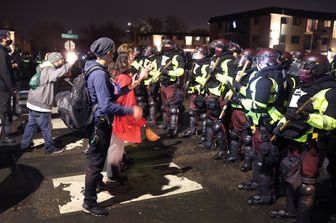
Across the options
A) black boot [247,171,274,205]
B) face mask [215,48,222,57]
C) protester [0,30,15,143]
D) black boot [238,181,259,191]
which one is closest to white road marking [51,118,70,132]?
protester [0,30,15,143]

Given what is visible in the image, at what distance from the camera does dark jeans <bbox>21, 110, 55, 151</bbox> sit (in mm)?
6457

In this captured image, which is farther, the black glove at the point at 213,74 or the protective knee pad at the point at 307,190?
the black glove at the point at 213,74

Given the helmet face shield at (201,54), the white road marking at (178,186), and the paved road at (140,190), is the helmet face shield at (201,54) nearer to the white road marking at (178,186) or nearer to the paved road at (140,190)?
the paved road at (140,190)

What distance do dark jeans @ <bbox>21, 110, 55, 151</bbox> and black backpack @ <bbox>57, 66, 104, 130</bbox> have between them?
2.63 m

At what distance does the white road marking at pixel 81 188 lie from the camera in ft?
14.8

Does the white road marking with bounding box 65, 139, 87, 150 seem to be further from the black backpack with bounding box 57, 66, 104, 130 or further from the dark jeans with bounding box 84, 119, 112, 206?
the black backpack with bounding box 57, 66, 104, 130

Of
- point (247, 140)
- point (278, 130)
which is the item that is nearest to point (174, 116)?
point (247, 140)

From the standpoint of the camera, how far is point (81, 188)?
5027 mm

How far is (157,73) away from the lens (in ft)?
27.7

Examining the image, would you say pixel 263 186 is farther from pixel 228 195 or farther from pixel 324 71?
pixel 324 71

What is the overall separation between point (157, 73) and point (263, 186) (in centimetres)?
457

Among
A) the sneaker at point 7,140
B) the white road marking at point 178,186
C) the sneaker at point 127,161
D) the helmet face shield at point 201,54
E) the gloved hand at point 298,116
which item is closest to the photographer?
the gloved hand at point 298,116

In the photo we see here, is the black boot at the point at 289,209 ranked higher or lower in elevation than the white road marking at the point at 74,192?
higher

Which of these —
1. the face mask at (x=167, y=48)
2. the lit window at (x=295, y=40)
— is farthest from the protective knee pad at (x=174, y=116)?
the lit window at (x=295, y=40)
